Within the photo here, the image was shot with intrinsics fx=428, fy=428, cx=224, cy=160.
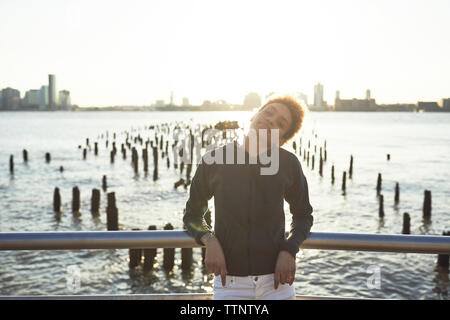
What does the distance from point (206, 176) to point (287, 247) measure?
578mm

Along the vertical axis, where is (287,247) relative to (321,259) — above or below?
above

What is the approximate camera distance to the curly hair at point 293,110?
251cm

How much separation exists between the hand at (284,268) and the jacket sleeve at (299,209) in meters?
0.06

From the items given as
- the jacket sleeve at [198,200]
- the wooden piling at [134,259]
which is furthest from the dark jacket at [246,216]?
the wooden piling at [134,259]

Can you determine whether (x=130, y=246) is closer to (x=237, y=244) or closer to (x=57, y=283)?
Answer: (x=237, y=244)

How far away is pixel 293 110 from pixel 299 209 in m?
0.58

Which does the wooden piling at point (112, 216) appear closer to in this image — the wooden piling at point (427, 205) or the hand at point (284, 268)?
the hand at point (284, 268)

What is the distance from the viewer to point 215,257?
2.22m

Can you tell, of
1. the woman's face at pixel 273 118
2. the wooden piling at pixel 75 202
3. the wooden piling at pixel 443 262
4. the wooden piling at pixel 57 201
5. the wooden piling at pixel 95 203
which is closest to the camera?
the woman's face at pixel 273 118

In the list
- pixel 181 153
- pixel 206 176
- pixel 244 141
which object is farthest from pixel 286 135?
pixel 181 153

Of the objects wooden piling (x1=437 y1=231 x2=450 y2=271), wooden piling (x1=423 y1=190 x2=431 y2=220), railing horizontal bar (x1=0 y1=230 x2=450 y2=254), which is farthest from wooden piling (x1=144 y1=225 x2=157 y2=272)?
wooden piling (x1=423 y1=190 x2=431 y2=220)

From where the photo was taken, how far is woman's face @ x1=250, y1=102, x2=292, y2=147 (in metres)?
2.43
